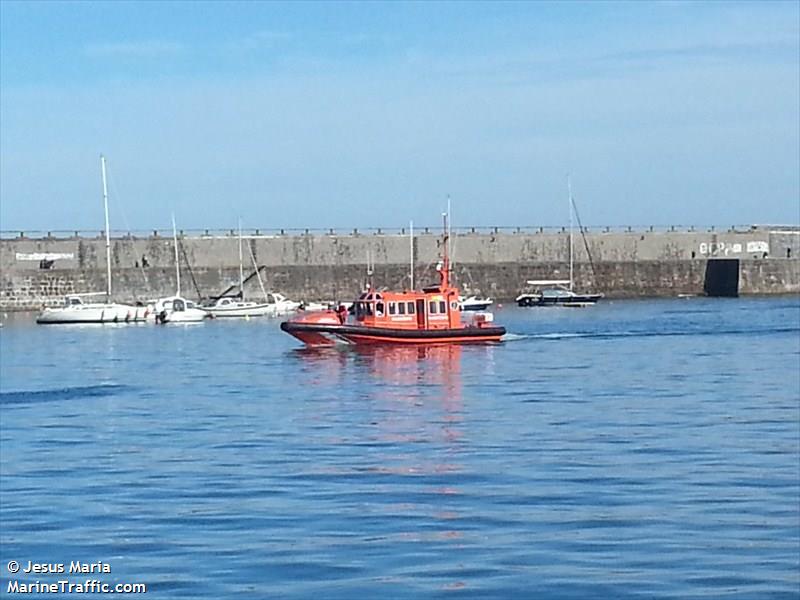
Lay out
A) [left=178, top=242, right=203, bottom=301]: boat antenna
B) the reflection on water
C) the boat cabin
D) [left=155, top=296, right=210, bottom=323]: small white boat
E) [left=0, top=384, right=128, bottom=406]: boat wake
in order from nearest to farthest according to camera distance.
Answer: the reflection on water, [left=0, top=384, right=128, bottom=406]: boat wake, the boat cabin, [left=155, top=296, right=210, bottom=323]: small white boat, [left=178, top=242, right=203, bottom=301]: boat antenna

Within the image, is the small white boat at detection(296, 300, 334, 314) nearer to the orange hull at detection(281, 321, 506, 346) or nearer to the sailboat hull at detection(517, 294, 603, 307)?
the sailboat hull at detection(517, 294, 603, 307)

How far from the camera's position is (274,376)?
32.8 meters

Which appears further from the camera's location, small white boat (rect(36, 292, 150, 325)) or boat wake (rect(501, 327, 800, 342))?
small white boat (rect(36, 292, 150, 325))

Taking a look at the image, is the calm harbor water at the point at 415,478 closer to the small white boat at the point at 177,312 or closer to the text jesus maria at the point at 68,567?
the text jesus maria at the point at 68,567

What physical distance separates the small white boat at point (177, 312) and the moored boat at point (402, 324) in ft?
62.6

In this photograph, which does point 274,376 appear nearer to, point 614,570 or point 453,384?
point 453,384

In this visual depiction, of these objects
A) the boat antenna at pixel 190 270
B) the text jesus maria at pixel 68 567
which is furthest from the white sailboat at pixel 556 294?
the text jesus maria at pixel 68 567

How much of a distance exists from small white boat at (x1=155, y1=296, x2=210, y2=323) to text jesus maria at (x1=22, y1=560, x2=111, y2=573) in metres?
46.4

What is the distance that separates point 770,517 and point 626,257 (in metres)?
62.0

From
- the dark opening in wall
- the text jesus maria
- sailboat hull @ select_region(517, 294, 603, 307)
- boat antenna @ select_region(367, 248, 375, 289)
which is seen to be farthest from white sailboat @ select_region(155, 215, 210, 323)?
the text jesus maria

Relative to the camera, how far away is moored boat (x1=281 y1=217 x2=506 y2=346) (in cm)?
3903

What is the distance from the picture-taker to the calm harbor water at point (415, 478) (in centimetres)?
1210

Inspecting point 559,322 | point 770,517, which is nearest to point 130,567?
point 770,517

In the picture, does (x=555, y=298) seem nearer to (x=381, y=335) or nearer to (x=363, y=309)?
(x=363, y=309)
